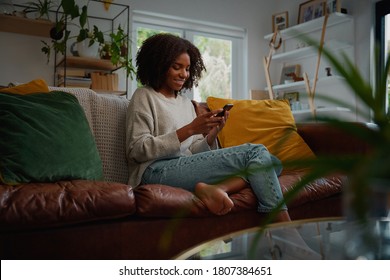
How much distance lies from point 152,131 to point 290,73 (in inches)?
134

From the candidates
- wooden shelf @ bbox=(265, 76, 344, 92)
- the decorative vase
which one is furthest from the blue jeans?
wooden shelf @ bbox=(265, 76, 344, 92)

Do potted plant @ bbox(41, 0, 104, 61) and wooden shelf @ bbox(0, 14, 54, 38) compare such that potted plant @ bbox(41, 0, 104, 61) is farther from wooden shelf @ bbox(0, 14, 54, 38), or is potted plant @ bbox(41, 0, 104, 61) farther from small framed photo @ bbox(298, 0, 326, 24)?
small framed photo @ bbox(298, 0, 326, 24)

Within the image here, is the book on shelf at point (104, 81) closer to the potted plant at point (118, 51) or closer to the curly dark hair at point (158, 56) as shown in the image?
the potted plant at point (118, 51)

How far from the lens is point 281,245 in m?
0.75

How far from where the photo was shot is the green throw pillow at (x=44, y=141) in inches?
53.6

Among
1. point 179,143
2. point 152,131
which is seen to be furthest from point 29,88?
point 179,143

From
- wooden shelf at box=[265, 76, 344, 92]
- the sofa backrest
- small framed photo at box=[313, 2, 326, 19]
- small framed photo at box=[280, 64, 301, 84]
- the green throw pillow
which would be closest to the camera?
the green throw pillow

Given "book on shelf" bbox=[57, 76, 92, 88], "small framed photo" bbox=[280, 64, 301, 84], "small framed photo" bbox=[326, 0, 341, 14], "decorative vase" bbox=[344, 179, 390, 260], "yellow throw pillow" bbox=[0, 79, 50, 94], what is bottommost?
"decorative vase" bbox=[344, 179, 390, 260]

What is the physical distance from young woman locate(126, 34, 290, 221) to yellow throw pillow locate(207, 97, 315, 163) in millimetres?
222

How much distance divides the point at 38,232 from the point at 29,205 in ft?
0.29

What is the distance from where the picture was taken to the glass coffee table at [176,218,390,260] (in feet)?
2.25

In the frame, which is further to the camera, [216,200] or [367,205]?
[216,200]

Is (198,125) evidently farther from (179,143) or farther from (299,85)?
(299,85)

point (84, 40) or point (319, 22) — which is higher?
point (319, 22)
